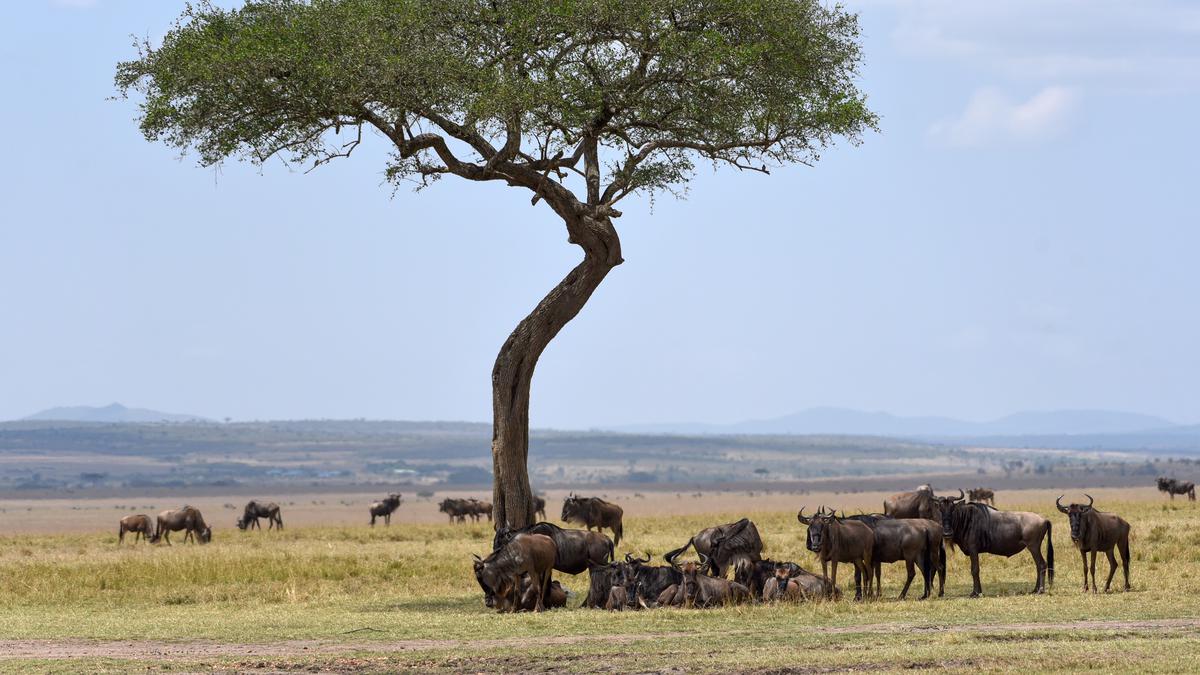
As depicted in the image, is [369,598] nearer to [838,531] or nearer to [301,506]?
[838,531]

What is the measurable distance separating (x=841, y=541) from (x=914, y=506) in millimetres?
5639

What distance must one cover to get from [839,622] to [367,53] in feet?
38.6

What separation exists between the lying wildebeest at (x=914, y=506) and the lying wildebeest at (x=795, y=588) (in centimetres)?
381

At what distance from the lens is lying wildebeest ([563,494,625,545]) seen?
39.9 metres

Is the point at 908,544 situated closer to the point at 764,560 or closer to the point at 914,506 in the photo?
the point at 764,560

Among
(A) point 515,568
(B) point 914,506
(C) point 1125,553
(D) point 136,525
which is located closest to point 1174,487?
(B) point 914,506

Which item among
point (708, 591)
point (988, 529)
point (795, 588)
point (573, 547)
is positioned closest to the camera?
point (708, 591)

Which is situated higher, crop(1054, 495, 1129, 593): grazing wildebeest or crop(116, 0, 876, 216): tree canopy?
crop(116, 0, 876, 216): tree canopy

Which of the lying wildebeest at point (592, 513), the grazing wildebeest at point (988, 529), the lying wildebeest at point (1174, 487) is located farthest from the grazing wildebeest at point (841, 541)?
the lying wildebeest at point (1174, 487)

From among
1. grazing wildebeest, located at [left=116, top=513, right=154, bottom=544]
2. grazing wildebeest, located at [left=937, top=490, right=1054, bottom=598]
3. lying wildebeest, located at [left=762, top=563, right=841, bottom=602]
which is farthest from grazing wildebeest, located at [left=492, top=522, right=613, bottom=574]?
grazing wildebeest, located at [left=116, top=513, right=154, bottom=544]

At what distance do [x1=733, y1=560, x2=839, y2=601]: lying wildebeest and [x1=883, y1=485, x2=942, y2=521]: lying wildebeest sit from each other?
380 cm

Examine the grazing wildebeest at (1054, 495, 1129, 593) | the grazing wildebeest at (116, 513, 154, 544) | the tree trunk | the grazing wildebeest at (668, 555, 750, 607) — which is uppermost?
the tree trunk

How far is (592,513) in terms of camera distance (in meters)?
40.2

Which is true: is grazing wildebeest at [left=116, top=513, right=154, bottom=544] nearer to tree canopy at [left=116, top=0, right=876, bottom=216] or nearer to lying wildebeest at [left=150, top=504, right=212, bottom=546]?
lying wildebeest at [left=150, top=504, right=212, bottom=546]
